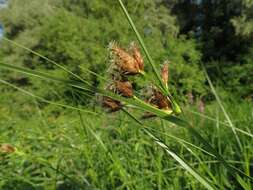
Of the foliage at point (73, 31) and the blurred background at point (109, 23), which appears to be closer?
the foliage at point (73, 31)

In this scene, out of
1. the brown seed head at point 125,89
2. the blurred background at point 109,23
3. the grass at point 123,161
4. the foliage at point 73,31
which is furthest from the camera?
the blurred background at point 109,23

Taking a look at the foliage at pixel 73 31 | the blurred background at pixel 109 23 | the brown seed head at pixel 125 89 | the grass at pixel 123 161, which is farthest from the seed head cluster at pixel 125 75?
the blurred background at pixel 109 23

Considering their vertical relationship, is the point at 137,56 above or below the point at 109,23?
below

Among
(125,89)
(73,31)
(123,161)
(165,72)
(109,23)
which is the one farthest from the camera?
(73,31)

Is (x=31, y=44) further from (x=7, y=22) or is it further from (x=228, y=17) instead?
(x=228, y=17)

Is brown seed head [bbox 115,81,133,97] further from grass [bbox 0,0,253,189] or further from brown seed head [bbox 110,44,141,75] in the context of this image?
A: grass [bbox 0,0,253,189]

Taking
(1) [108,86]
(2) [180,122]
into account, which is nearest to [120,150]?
(1) [108,86]

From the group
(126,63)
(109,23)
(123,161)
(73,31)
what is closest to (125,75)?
(126,63)

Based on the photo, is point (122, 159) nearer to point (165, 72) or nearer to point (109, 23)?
point (165, 72)

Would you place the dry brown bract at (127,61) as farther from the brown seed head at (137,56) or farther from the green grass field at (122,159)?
the green grass field at (122,159)

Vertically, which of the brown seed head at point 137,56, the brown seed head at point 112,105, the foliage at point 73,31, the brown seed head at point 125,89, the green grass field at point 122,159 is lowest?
the green grass field at point 122,159
